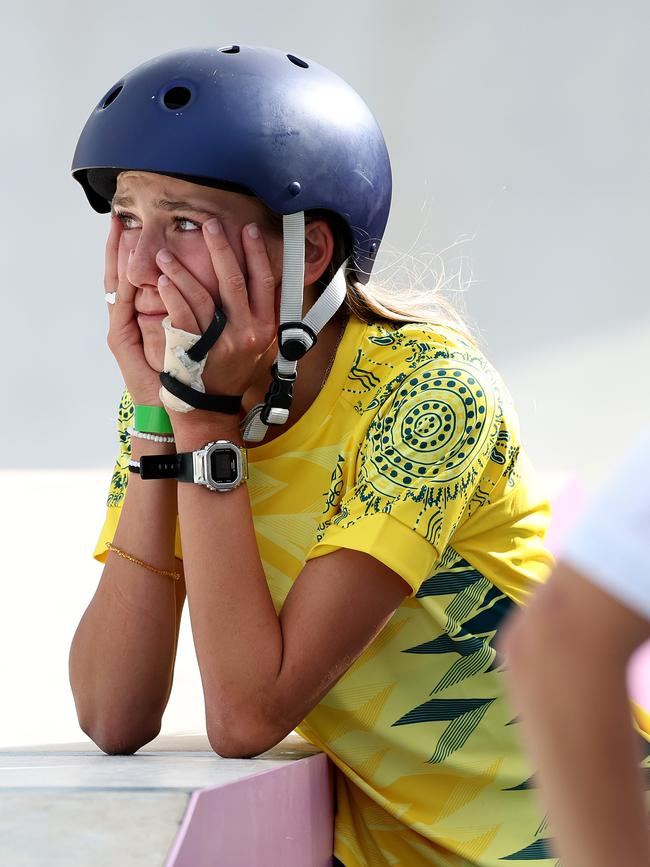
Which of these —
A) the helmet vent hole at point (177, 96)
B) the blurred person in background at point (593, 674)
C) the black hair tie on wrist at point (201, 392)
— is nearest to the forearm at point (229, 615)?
the black hair tie on wrist at point (201, 392)

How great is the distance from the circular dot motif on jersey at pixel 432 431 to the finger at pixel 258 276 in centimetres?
23

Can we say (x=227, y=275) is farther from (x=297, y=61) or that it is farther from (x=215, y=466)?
(x=297, y=61)

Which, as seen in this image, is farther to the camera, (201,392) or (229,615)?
(201,392)

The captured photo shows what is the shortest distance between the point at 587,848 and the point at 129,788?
0.62m

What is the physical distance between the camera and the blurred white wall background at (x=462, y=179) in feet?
19.0

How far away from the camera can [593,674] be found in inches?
18.2

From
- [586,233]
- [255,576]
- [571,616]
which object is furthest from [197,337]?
[586,233]

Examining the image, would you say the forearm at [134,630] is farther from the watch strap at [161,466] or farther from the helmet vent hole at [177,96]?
the helmet vent hole at [177,96]

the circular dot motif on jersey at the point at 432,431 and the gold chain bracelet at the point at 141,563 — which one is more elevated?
the circular dot motif on jersey at the point at 432,431

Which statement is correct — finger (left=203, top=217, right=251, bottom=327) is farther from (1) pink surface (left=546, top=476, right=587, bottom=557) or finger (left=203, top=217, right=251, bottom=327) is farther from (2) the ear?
(1) pink surface (left=546, top=476, right=587, bottom=557)

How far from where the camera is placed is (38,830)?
0.90 m

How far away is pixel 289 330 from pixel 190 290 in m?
0.15

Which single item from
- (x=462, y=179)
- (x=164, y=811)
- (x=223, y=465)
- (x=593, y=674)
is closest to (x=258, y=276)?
(x=223, y=465)

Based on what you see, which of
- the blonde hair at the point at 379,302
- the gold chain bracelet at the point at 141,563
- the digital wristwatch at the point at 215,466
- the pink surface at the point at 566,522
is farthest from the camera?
the pink surface at the point at 566,522
